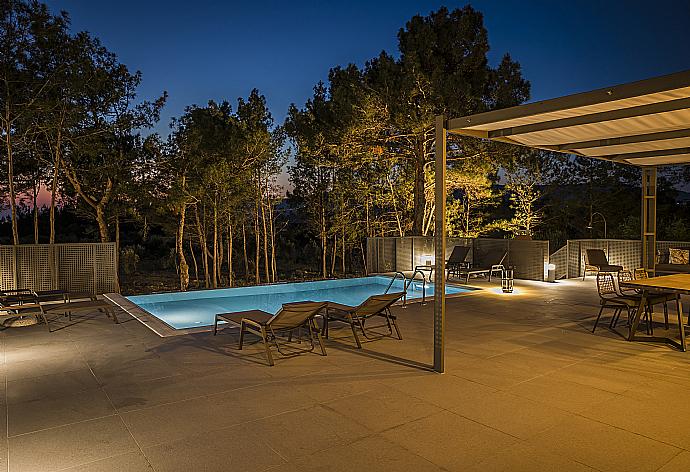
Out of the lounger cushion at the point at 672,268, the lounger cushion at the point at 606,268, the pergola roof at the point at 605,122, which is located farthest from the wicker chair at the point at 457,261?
Answer: the pergola roof at the point at 605,122

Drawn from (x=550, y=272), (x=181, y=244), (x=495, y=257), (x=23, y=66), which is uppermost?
(x=23, y=66)

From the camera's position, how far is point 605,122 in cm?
575

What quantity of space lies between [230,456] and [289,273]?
21.2 metres

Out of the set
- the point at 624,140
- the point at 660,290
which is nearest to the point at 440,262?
the point at 660,290

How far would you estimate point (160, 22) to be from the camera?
1627cm

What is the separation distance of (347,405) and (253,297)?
7.99m

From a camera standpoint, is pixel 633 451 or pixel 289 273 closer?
pixel 633 451

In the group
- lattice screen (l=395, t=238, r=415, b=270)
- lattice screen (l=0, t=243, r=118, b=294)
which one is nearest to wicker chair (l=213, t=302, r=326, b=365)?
lattice screen (l=0, t=243, r=118, b=294)

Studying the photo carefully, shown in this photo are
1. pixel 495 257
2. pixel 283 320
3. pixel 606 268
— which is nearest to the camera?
pixel 283 320

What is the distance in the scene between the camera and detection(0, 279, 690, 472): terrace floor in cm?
319

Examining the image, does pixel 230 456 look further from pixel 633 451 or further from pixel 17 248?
pixel 17 248

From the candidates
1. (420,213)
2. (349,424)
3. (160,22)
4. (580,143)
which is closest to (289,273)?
(420,213)

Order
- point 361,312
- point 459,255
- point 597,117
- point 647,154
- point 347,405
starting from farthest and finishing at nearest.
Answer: point 459,255 < point 647,154 < point 361,312 < point 597,117 < point 347,405

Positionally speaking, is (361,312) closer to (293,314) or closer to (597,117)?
(293,314)
